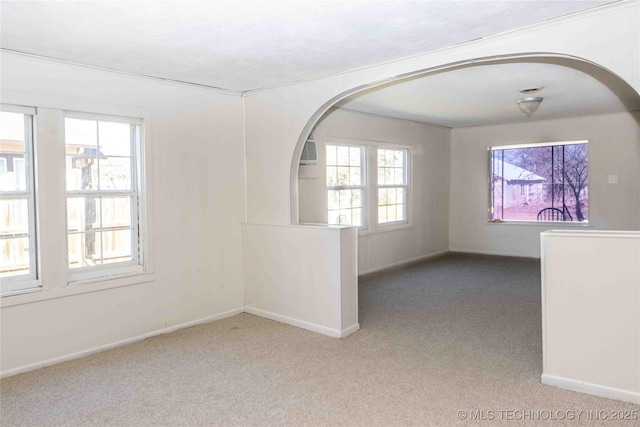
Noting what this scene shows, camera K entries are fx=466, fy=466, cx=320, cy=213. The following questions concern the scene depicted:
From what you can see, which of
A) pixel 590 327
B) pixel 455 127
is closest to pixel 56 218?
pixel 590 327

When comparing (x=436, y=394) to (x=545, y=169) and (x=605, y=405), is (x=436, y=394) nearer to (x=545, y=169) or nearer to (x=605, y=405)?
(x=605, y=405)

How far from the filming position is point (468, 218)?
342 inches

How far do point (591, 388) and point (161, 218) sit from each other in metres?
3.59

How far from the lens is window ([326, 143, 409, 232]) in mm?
6453

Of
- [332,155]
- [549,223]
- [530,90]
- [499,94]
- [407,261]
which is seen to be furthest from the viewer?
[549,223]

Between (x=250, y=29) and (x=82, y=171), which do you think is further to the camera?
(x=82, y=171)

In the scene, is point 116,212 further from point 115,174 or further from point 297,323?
point 297,323

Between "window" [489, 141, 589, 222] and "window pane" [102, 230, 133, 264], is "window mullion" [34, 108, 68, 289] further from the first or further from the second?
"window" [489, 141, 589, 222]

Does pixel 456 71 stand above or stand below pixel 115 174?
above

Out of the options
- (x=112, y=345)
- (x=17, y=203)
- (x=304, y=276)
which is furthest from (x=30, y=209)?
(x=304, y=276)

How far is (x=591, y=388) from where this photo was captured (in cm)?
292

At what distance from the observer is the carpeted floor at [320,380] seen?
2730mm

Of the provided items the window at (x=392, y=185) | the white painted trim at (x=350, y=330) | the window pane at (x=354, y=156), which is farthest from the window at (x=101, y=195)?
the window at (x=392, y=185)

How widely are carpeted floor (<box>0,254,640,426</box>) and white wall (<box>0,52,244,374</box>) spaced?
222 mm
